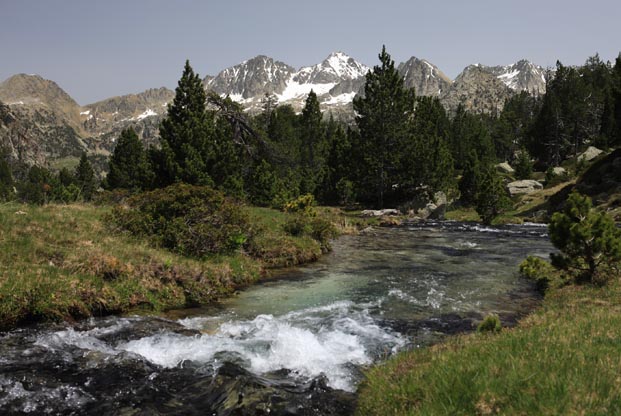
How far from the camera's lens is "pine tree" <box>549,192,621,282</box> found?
1512cm

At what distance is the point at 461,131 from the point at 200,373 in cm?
11124

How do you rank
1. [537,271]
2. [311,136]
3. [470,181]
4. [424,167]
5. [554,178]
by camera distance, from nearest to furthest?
[537,271] < [424,167] < [470,181] < [554,178] < [311,136]

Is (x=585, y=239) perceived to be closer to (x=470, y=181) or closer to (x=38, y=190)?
(x=470, y=181)

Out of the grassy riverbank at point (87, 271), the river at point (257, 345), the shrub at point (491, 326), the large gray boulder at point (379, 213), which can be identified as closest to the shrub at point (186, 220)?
the grassy riverbank at point (87, 271)

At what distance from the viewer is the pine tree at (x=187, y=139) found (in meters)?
33.7

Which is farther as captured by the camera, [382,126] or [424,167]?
[382,126]

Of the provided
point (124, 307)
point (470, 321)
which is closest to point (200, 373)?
point (124, 307)

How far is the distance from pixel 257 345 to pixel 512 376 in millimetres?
6361

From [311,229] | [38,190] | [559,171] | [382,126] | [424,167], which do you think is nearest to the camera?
[311,229]

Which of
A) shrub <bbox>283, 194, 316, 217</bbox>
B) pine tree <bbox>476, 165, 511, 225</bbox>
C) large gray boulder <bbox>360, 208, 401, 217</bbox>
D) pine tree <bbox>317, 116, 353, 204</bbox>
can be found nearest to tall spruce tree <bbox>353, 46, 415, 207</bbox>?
pine tree <bbox>317, 116, 353, 204</bbox>

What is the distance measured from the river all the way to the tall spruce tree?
136 ft

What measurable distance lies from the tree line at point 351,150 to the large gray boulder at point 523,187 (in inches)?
219

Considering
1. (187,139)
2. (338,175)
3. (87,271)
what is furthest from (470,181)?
(87,271)

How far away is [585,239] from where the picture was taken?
15.2 m
